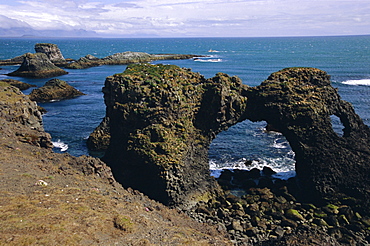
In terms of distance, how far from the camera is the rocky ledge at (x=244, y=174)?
31.4 m

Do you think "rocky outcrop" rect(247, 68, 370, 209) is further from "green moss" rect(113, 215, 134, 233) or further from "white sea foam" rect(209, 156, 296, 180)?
"green moss" rect(113, 215, 134, 233)

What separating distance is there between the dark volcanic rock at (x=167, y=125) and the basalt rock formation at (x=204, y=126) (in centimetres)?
10

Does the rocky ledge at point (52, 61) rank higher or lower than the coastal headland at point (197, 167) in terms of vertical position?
higher

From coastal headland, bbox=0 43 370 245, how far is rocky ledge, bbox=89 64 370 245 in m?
0.12

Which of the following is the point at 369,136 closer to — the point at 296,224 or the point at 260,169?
the point at 260,169

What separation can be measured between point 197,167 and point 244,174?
7774 mm

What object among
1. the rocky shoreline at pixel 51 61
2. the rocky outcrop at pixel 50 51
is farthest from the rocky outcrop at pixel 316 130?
the rocky outcrop at pixel 50 51

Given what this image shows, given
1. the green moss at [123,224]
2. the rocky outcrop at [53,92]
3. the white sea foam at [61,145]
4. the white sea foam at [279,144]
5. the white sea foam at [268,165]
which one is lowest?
the white sea foam at [268,165]

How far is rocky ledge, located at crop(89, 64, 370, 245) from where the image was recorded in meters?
31.4

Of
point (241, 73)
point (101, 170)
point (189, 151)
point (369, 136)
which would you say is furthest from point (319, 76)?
point (241, 73)

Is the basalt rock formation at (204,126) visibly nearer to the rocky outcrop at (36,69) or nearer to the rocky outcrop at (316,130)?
the rocky outcrop at (316,130)

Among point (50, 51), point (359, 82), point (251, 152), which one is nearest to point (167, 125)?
point (251, 152)

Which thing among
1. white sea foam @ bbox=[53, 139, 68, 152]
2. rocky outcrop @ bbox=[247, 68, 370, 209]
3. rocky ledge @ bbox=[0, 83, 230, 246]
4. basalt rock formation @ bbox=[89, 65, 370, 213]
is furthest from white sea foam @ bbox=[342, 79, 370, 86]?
rocky ledge @ bbox=[0, 83, 230, 246]

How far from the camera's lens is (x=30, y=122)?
39.6 meters
